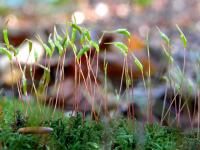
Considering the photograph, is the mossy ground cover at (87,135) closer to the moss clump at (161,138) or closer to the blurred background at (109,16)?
the moss clump at (161,138)

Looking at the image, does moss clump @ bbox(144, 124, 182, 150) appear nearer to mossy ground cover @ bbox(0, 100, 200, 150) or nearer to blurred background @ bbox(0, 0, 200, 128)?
mossy ground cover @ bbox(0, 100, 200, 150)

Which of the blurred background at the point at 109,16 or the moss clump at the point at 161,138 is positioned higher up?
the blurred background at the point at 109,16

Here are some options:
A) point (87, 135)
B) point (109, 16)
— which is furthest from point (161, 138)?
point (109, 16)

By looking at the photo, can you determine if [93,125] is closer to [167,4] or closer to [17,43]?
[17,43]

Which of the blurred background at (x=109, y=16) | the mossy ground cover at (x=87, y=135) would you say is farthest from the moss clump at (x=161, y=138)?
the blurred background at (x=109, y=16)

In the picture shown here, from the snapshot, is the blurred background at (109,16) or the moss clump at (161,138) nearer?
the moss clump at (161,138)

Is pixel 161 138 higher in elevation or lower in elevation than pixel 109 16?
lower

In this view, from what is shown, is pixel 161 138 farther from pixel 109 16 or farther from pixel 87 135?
pixel 109 16

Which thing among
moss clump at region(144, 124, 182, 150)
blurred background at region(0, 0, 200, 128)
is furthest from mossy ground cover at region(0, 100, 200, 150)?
blurred background at region(0, 0, 200, 128)
